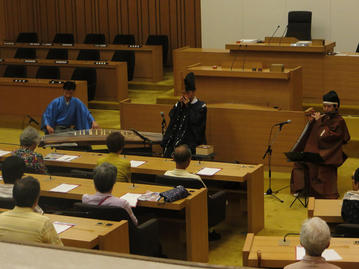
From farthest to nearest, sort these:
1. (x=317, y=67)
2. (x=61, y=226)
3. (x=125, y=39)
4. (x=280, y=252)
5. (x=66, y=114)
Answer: (x=125, y=39), (x=317, y=67), (x=66, y=114), (x=61, y=226), (x=280, y=252)

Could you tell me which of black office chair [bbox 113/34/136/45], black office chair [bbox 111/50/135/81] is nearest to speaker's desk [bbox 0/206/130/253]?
black office chair [bbox 111/50/135/81]

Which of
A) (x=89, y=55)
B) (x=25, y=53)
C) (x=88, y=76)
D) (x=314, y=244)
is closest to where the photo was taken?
(x=314, y=244)

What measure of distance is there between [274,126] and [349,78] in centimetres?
256

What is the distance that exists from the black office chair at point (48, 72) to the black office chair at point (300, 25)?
186 inches

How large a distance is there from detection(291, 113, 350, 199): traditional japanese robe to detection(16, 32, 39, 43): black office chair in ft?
32.7

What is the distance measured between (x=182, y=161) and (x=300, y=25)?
793 cm

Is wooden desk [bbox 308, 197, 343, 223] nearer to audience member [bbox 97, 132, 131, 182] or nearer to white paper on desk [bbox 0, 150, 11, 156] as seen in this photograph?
audience member [bbox 97, 132, 131, 182]

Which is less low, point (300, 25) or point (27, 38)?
point (300, 25)

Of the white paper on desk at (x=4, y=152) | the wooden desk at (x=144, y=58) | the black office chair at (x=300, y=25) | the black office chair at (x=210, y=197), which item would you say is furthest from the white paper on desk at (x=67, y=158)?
the black office chair at (x=300, y=25)

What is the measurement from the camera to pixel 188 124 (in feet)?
28.7

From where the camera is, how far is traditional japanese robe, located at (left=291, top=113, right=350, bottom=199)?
784cm

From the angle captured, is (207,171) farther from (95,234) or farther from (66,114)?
(66,114)

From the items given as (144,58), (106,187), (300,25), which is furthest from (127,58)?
(106,187)

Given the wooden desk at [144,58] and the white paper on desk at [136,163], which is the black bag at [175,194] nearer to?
the white paper on desk at [136,163]
